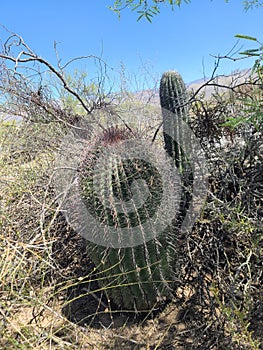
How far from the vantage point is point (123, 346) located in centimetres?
178

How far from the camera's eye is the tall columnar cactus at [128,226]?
1758 millimetres

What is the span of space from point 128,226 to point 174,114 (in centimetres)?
103

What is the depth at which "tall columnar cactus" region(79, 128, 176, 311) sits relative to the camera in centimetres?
176

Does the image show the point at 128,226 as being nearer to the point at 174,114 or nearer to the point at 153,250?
the point at 153,250

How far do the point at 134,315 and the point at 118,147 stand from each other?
3.15 ft

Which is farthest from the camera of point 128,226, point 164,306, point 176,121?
point 176,121

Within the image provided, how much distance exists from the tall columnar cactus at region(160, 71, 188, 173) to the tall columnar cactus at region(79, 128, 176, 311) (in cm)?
62

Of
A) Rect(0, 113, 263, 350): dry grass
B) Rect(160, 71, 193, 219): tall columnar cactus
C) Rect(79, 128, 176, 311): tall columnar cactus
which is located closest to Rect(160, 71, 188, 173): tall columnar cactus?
Rect(160, 71, 193, 219): tall columnar cactus

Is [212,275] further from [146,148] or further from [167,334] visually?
[146,148]

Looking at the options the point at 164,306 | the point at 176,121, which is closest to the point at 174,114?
the point at 176,121

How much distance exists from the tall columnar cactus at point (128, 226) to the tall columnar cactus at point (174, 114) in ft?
2.04

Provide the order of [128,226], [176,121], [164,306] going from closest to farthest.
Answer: [128,226]
[164,306]
[176,121]

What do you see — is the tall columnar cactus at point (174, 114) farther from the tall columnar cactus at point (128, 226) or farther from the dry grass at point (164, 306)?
the tall columnar cactus at point (128, 226)

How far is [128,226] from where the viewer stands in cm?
175
